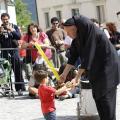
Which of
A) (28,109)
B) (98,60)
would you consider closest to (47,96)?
(98,60)

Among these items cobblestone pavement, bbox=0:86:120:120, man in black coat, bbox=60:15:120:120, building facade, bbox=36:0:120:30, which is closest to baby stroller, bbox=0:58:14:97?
cobblestone pavement, bbox=0:86:120:120

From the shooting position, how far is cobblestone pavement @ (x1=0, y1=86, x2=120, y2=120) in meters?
9.16

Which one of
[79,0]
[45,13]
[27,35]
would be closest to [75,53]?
[27,35]

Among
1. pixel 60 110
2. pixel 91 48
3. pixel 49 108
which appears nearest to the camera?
pixel 91 48

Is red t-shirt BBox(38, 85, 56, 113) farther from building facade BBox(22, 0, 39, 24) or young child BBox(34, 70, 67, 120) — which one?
building facade BBox(22, 0, 39, 24)

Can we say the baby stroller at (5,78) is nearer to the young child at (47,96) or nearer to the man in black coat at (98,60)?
the young child at (47,96)

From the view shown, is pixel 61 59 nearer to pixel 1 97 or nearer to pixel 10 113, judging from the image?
pixel 1 97

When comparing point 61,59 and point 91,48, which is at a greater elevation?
point 91,48

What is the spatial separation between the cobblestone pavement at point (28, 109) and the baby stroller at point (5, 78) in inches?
8.9

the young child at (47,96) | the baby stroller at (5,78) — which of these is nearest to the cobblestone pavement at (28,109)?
the baby stroller at (5,78)

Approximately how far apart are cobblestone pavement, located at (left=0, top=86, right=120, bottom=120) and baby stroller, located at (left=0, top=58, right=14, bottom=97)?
0.74 ft

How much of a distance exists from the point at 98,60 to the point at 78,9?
5445cm

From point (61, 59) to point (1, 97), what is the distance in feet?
6.18

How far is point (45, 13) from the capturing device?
6481 cm
